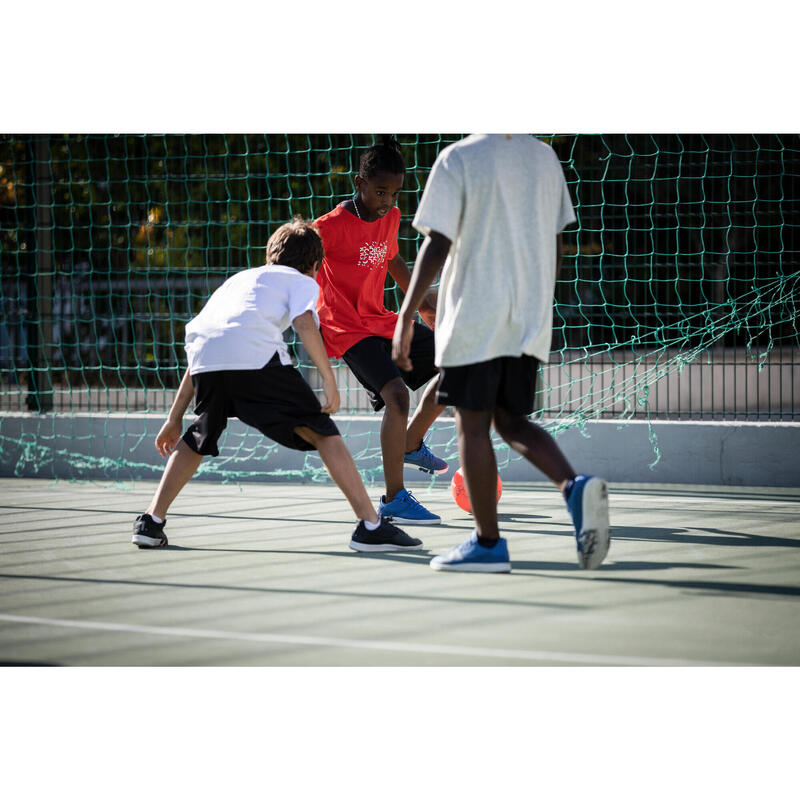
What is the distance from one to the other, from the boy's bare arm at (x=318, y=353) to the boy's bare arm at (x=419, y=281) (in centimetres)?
47

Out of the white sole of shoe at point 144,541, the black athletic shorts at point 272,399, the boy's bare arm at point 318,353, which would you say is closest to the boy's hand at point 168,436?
the black athletic shorts at point 272,399

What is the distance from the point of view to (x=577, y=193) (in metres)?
8.19

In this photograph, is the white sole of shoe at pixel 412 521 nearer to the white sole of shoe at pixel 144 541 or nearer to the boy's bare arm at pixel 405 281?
the boy's bare arm at pixel 405 281

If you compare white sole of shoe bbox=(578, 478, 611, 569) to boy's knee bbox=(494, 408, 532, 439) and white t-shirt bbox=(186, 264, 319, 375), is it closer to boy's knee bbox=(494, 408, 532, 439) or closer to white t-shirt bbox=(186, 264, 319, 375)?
boy's knee bbox=(494, 408, 532, 439)

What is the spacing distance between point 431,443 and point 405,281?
97.4 inches

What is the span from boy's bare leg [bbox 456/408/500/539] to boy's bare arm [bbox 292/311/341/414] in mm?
675

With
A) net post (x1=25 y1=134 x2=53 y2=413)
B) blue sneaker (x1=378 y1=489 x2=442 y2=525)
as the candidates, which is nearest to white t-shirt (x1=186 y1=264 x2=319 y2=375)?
blue sneaker (x1=378 y1=489 x2=442 y2=525)

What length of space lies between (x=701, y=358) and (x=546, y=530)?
3454 mm

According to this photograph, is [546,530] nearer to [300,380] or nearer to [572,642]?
[300,380]

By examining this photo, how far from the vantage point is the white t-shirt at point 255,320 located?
4.51 meters

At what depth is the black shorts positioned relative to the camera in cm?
515

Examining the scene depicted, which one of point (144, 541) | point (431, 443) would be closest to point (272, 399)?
point (144, 541)

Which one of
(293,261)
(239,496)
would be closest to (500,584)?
(293,261)

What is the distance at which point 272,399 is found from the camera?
14.9 feet
